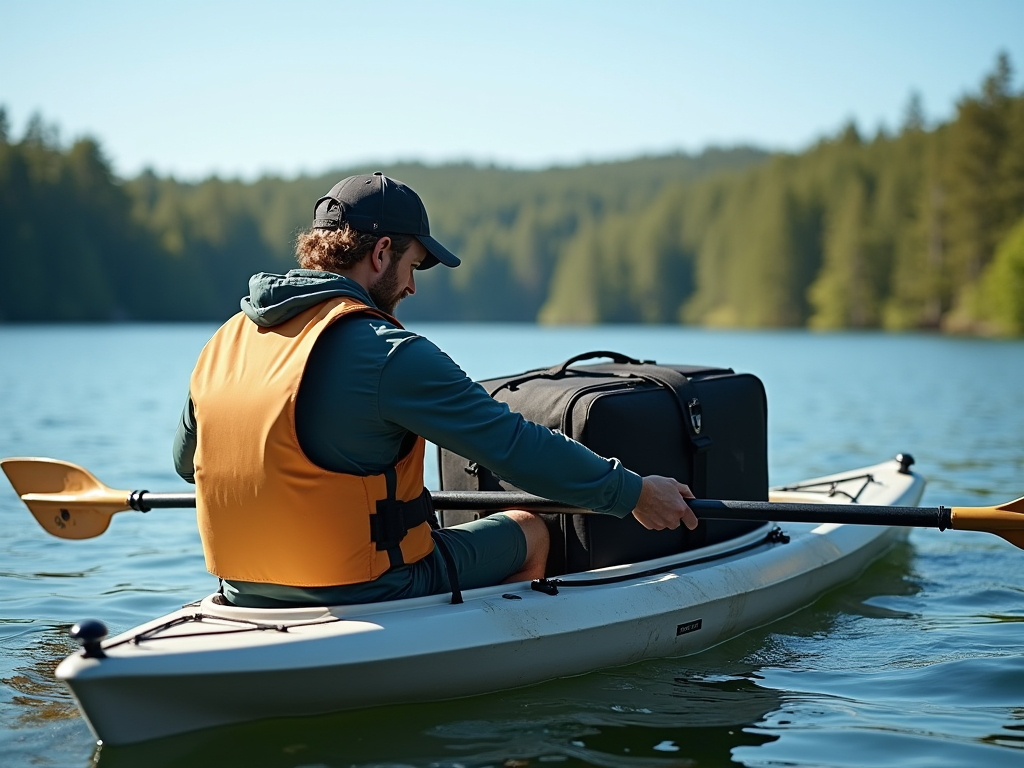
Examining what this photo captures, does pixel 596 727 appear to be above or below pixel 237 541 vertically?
below

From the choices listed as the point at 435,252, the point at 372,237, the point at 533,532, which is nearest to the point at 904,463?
the point at 533,532

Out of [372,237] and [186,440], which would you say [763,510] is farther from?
[186,440]

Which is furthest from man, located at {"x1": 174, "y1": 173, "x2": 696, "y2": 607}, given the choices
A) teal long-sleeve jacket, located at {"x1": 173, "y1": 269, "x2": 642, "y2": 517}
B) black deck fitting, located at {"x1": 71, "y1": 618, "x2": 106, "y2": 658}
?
black deck fitting, located at {"x1": 71, "y1": 618, "x2": 106, "y2": 658}

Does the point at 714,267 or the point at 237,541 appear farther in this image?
the point at 714,267

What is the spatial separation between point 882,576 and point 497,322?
119806 mm

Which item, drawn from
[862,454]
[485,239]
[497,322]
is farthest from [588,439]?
[485,239]

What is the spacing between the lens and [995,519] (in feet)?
14.1

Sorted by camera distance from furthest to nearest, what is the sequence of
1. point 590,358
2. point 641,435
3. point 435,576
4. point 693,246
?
point 693,246, point 590,358, point 641,435, point 435,576

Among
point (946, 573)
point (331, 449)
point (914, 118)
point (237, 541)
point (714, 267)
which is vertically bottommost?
point (946, 573)

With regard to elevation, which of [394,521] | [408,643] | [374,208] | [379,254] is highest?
[374,208]

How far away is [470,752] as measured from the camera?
3689mm

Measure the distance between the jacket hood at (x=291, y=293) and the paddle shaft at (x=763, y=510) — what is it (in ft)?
3.46

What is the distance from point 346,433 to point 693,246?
98717 millimetres

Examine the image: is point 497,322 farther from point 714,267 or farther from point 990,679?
point 990,679
